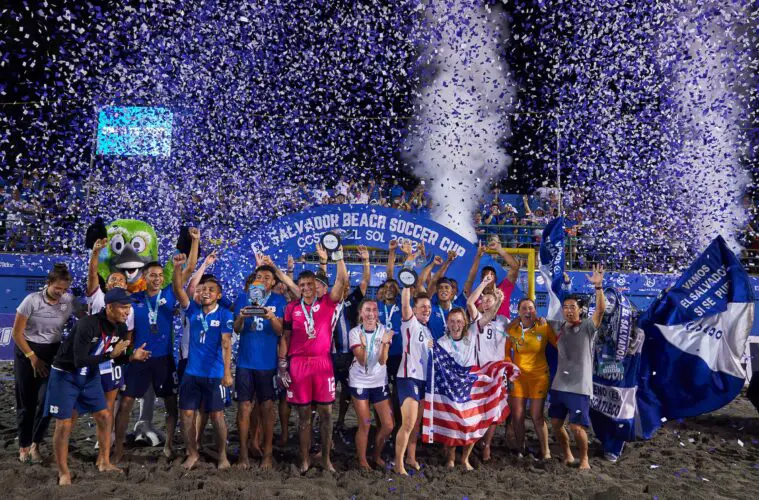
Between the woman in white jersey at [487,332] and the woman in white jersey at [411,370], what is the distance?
0.53 m

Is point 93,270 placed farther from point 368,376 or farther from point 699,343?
point 699,343

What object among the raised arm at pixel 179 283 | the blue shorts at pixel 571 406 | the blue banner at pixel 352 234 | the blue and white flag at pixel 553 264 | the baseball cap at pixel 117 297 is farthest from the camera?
the blue banner at pixel 352 234

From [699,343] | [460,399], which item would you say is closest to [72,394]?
[460,399]

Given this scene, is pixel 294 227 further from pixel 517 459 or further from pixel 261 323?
pixel 517 459

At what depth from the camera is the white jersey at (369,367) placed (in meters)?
5.68

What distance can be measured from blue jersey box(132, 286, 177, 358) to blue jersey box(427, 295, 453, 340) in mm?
2720

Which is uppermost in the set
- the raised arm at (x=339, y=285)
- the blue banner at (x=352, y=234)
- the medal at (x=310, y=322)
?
the blue banner at (x=352, y=234)

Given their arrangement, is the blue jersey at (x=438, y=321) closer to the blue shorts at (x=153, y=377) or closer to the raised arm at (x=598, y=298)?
the raised arm at (x=598, y=298)

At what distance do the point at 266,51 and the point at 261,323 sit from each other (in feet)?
24.4

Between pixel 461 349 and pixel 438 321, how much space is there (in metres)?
0.56

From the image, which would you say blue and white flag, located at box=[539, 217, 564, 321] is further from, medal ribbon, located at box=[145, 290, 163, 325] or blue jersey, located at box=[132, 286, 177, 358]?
medal ribbon, located at box=[145, 290, 163, 325]

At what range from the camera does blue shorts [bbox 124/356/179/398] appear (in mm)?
5789

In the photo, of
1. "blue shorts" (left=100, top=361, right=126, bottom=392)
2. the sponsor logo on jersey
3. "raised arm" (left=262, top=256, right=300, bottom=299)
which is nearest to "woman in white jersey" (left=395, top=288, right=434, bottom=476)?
"raised arm" (left=262, top=256, right=300, bottom=299)

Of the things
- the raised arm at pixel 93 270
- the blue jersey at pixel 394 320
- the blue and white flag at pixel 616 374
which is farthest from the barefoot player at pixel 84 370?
the blue and white flag at pixel 616 374
